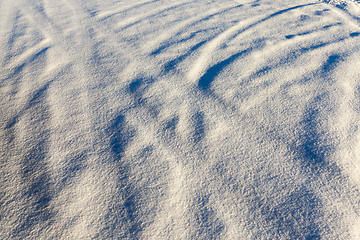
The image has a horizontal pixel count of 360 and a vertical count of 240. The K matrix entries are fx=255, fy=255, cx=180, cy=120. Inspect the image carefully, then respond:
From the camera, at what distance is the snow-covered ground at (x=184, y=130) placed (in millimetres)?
959

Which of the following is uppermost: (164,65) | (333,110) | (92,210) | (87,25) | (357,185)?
(87,25)

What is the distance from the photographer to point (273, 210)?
966 mm

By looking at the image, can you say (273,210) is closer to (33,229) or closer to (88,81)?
(33,229)

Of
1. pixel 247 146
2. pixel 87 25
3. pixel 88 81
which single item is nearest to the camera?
pixel 247 146

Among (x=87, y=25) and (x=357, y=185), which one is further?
(x=87, y=25)

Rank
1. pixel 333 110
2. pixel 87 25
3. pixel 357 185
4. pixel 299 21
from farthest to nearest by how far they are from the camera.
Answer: pixel 87 25 → pixel 299 21 → pixel 333 110 → pixel 357 185

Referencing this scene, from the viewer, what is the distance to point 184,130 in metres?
1.28

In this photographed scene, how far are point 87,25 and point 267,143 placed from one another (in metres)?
1.94

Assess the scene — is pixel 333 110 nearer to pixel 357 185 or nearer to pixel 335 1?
pixel 357 185

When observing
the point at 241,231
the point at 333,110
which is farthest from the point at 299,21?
the point at 241,231

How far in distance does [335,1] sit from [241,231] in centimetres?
252

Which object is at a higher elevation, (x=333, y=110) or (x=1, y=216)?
(x=1, y=216)

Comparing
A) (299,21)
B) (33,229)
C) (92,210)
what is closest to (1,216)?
(33,229)

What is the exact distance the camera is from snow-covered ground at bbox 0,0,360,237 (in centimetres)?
→ 96
